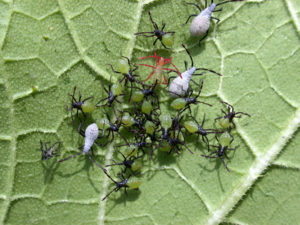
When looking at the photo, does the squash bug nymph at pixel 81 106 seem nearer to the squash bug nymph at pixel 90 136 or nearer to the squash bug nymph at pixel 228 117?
the squash bug nymph at pixel 90 136

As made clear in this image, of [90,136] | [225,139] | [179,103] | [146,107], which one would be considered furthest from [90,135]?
[225,139]

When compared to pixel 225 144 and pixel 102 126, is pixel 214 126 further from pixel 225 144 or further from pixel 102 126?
pixel 102 126

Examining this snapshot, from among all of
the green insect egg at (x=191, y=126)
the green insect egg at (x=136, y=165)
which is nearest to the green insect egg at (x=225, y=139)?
the green insect egg at (x=191, y=126)

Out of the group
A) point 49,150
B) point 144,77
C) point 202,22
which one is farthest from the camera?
point 144,77

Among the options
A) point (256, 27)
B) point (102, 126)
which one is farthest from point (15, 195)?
point (256, 27)

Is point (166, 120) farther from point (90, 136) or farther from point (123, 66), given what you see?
point (90, 136)

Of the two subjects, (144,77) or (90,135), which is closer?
(90,135)
